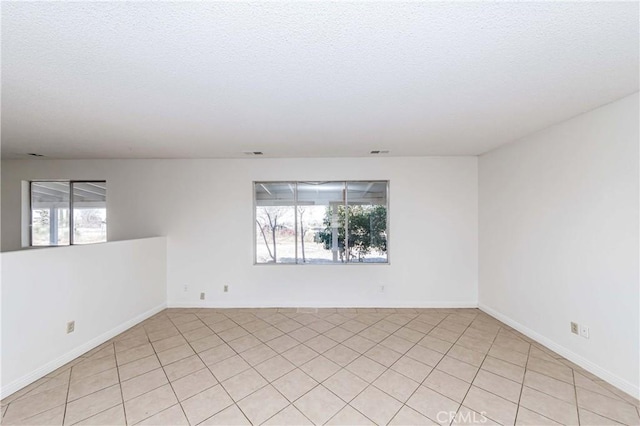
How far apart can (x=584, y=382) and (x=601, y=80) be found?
8.15 ft

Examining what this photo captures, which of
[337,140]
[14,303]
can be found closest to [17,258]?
[14,303]

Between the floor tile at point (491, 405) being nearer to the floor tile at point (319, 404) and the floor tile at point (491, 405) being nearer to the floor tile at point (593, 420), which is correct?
the floor tile at point (593, 420)

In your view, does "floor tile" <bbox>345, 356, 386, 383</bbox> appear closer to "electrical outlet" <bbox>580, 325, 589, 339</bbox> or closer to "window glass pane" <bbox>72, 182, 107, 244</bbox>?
"electrical outlet" <bbox>580, 325, 589, 339</bbox>

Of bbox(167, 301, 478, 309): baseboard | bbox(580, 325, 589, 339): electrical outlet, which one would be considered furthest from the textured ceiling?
bbox(167, 301, 478, 309): baseboard

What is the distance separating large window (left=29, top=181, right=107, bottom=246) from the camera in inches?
161

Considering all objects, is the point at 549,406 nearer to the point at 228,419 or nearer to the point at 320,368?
the point at 320,368

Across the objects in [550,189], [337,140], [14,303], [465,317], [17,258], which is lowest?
[465,317]

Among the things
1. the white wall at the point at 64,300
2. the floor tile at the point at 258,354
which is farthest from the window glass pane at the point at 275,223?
the white wall at the point at 64,300

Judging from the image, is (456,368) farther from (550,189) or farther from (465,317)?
(550,189)

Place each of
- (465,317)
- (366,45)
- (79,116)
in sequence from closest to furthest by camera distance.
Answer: (366,45) < (79,116) < (465,317)

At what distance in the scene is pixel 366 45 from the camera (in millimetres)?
1359

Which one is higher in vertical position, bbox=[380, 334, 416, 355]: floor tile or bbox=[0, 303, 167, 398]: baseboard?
bbox=[0, 303, 167, 398]: baseboard

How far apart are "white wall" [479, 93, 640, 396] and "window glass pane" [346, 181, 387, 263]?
161 centimetres

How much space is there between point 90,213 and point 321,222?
3.90 metres
